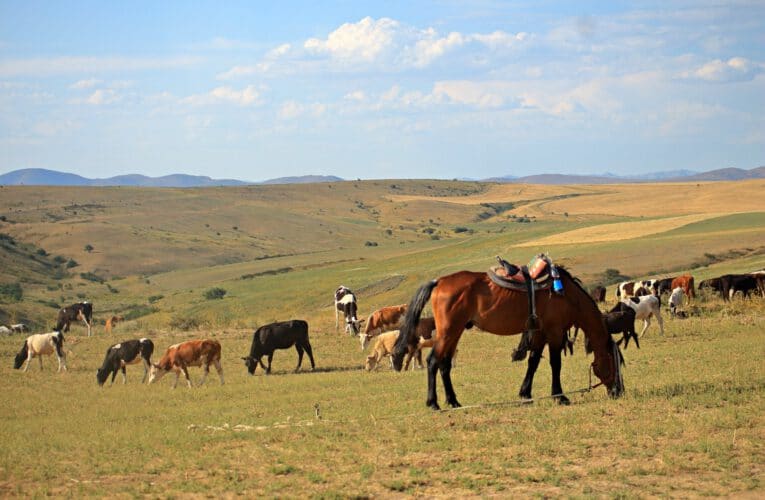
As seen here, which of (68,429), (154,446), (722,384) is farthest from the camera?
(68,429)

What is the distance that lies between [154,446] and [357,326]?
1929 centimetres

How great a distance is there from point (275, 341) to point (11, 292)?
134ft

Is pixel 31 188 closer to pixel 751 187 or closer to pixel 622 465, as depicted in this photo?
pixel 751 187

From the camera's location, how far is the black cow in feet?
105

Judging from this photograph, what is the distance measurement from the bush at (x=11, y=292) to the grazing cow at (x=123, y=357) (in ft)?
111

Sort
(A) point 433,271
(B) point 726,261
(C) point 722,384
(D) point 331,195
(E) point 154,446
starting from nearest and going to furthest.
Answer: (E) point 154,446 → (C) point 722,384 → (B) point 726,261 → (A) point 433,271 → (D) point 331,195

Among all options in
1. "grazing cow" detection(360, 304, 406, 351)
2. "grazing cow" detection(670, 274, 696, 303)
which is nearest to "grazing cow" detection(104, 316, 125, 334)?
"grazing cow" detection(360, 304, 406, 351)

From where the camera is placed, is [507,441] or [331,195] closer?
[507,441]

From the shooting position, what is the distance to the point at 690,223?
66.7 metres

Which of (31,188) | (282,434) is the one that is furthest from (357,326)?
(31,188)

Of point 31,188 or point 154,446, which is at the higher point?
point 31,188

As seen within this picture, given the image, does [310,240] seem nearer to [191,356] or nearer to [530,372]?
[191,356]

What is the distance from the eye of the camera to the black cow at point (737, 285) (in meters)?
32.1

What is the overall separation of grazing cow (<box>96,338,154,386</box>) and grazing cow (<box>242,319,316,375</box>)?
2616 mm
